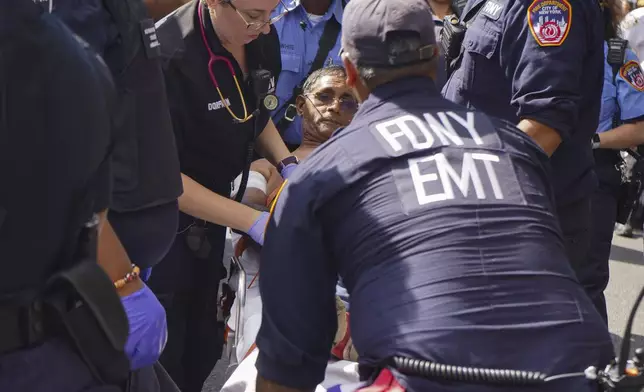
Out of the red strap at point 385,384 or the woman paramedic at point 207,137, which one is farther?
the woman paramedic at point 207,137

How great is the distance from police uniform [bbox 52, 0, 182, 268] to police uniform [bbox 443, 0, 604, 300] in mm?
1408

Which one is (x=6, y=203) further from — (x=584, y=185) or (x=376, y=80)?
(x=584, y=185)

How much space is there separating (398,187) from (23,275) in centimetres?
73

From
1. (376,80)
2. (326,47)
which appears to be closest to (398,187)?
(376,80)

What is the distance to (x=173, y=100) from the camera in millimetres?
2758

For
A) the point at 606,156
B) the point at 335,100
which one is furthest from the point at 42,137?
the point at 606,156

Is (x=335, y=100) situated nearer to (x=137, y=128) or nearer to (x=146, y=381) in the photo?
(x=137, y=128)

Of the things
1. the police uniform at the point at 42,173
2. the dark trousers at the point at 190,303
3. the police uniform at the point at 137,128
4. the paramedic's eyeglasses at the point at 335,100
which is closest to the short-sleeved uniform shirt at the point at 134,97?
the police uniform at the point at 137,128

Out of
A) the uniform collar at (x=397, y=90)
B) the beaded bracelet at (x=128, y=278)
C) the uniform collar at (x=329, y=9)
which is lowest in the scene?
the uniform collar at (x=329, y=9)

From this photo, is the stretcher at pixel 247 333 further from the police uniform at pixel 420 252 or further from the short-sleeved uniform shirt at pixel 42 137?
the short-sleeved uniform shirt at pixel 42 137

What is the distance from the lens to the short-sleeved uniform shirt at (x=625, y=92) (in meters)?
4.04

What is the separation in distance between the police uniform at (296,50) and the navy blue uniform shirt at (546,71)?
78 centimetres

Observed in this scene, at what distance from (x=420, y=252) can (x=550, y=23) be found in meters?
1.40

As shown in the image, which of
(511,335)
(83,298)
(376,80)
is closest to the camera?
(83,298)
